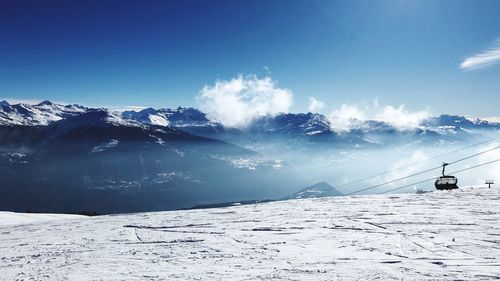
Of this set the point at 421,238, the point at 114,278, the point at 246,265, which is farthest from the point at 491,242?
the point at 114,278

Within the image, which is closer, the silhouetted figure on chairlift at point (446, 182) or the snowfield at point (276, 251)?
the snowfield at point (276, 251)

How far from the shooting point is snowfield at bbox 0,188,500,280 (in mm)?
8828

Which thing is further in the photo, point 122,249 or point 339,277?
point 122,249

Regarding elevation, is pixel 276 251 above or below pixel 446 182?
below

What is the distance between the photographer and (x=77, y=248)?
13109 millimetres

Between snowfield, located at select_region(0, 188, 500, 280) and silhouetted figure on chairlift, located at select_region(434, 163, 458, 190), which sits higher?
silhouetted figure on chairlift, located at select_region(434, 163, 458, 190)

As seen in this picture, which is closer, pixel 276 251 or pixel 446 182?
pixel 276 251

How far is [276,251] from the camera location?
11.4 m

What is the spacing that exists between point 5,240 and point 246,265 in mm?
13027

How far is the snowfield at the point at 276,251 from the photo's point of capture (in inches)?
348

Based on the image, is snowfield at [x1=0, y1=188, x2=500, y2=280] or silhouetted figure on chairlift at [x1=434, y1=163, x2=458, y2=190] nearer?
snowfield at [x1=0, y1=188, x2=500, y2=280]

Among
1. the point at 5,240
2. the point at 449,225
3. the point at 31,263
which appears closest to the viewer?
the point at 31,263

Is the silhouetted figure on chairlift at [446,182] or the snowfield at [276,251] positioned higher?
the silhouetted figure on chairlift at [446,182]

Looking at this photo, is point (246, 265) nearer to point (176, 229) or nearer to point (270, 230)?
point (270, 230)
